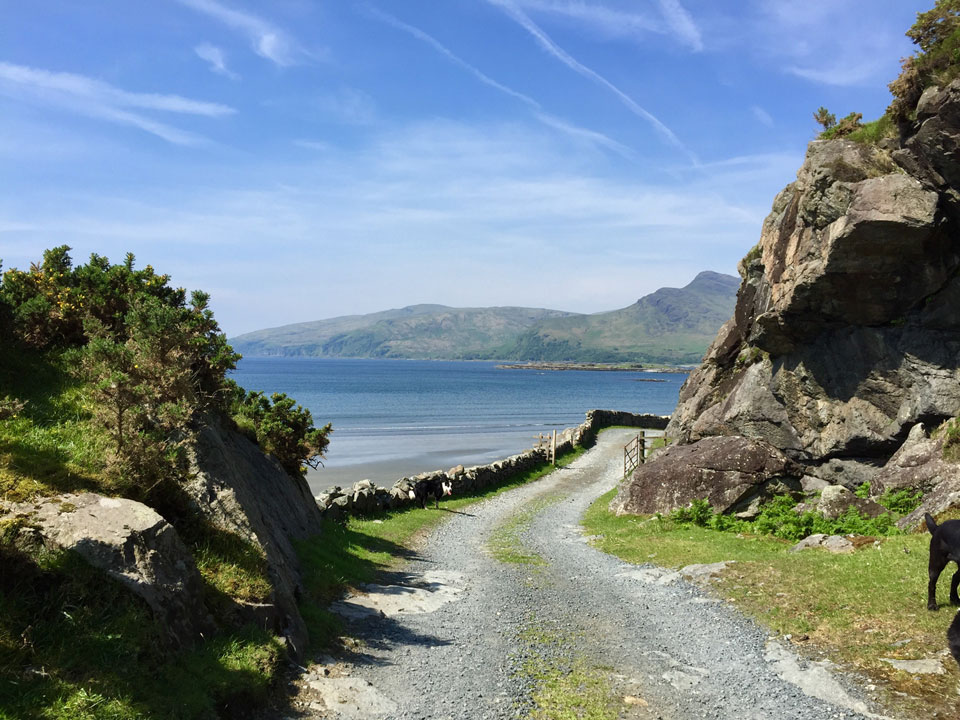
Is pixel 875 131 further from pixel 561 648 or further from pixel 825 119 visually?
pixel 561 648

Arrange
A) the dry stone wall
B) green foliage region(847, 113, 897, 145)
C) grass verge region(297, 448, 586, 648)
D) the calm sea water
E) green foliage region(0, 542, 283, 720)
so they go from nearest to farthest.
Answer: green foliage region(0, 542, 283, 720)
grass verge region(297, 448, 586, 648)
green foliage region(847, 113, 897, 145)
the dry stone wall
the calm sea water

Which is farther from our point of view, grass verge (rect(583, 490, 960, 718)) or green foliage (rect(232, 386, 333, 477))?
green foliage (rect(232, 386, 333, 477))

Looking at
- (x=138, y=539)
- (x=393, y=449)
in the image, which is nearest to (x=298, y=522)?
(x=138, y=539)

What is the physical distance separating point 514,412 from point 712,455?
264ft

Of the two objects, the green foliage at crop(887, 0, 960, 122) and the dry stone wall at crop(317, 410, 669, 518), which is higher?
the green foliage at crop(887, 0, 960, 122)

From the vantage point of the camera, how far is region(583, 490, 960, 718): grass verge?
9.34 metres

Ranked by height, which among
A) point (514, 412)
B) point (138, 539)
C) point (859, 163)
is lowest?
point (514, 412)

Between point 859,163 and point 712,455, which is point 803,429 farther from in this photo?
point 859,163

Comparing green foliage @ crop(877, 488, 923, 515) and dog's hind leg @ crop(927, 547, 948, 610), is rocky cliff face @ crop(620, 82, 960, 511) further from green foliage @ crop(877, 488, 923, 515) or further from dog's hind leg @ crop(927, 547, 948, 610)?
dog's hind leg @ crop(927, 547, 948, 610)

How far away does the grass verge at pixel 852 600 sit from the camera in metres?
9.34

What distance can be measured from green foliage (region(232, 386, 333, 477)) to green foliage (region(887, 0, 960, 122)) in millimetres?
23502

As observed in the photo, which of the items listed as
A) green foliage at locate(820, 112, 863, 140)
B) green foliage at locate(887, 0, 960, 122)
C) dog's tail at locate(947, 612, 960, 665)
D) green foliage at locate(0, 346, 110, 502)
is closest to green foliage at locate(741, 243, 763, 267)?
green foliage at locate(820, 112, 863, 140)

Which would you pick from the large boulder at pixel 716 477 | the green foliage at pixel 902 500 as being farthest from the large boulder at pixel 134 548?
the green foliage at pixel 902 500

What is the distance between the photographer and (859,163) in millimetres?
23172
